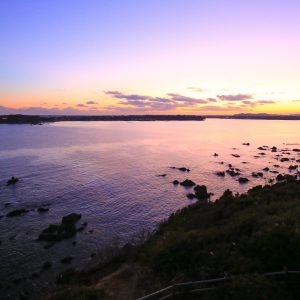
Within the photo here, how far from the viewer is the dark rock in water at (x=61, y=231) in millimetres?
30453

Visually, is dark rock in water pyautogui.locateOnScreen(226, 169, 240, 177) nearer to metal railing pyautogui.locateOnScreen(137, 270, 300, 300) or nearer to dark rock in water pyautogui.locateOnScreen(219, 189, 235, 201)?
dark rock in water pyautogui.locateOnScreen(219, 189, 235, 201)

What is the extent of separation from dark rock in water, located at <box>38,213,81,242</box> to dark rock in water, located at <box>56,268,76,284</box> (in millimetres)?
7063

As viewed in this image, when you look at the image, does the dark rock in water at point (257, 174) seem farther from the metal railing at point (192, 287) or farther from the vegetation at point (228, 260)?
the metal railing at point (192, 287)

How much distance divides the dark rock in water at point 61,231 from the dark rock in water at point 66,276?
23.2ft

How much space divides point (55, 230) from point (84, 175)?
27462 millimetres

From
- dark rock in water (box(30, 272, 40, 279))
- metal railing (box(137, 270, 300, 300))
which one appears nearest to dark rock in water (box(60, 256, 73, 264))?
dark rock in water (box(30, 272, 40, 279))

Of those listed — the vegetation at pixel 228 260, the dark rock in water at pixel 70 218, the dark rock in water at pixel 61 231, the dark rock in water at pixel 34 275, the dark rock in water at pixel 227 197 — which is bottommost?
the dark rock in water at pixel 34 275

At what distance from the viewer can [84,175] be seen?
2340 inches

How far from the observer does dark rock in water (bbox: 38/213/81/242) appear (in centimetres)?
3045

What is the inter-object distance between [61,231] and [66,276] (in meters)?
9.74

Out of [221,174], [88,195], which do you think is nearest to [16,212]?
[88,195]

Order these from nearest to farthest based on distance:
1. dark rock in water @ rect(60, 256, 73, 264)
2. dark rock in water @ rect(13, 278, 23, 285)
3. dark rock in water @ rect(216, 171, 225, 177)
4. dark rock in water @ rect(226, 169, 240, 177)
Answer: dark rock in water @ rect(13, 278, 23, 285) → dark rock in water @ rect(60, 256, 73, 264) → dark rock in water @ rect(216, 171, 225, 177) → dark rock in water @ rect(226, 169, 240, 177)

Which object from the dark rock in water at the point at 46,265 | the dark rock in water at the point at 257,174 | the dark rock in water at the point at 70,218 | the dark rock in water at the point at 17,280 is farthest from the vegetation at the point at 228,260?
the dark rock in water at the point at 257,174

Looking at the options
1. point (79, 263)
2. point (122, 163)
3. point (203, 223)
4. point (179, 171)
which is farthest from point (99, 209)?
point (122, 163)
